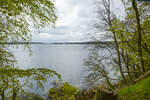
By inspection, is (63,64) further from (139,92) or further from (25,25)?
(25,25)

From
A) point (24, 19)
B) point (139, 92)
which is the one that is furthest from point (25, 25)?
point (139, 92)

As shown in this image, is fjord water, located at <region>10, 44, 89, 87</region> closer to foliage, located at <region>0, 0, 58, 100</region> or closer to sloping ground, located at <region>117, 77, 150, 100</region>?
foliage, located at <region>0, 0, 58, 100</region>

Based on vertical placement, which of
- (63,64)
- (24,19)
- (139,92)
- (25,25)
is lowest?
(63,64)

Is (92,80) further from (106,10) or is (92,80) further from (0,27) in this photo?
(0,27)

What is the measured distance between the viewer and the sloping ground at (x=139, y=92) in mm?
3251

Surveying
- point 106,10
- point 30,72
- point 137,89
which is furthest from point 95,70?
point 30,72

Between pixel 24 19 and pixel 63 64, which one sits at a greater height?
pixel 24 19

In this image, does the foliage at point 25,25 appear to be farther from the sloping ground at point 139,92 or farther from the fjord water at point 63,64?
the sloping ground at point 139,92

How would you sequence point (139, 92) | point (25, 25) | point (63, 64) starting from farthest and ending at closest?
point (63, 64)
point (139, 92)
point (25, 25)

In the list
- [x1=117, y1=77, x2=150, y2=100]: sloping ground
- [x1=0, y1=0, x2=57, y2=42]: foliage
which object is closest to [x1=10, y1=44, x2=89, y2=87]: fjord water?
[x1=0, y1=0, x2=57, y2=42]: foliage

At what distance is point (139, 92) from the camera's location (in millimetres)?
3434

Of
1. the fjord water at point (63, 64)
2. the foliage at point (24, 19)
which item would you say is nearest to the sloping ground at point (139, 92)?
the fjord water at point (63, 64)

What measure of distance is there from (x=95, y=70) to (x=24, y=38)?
29.4 ft

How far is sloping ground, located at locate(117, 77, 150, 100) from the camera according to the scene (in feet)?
10.7
